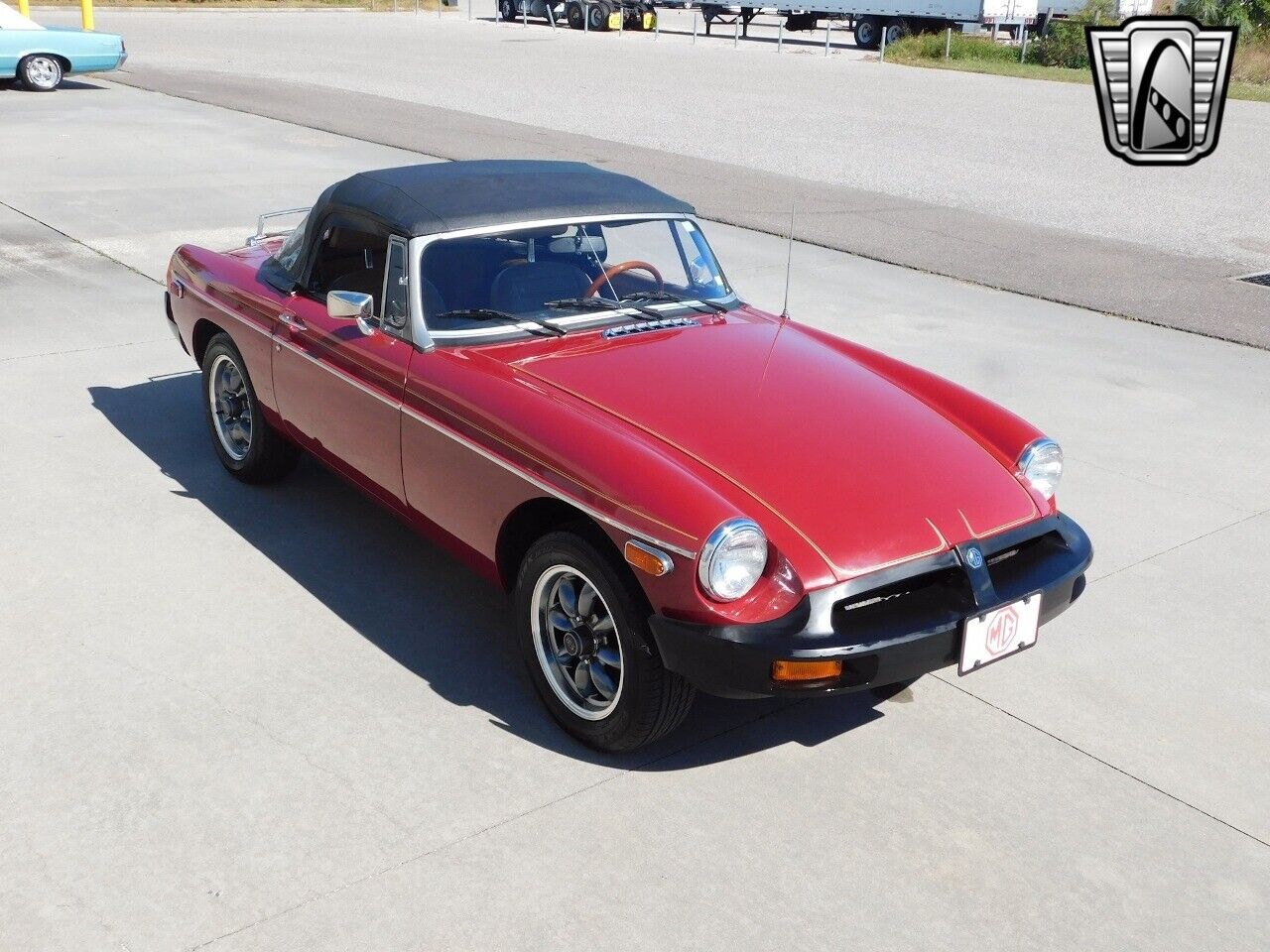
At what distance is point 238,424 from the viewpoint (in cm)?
614

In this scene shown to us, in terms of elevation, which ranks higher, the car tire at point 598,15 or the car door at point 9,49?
the car tire at point 598,15

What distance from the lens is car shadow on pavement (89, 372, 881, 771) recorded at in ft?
13.9

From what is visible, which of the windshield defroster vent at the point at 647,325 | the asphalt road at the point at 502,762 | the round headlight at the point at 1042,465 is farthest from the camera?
the windshield defroster vent at the point at 647,325

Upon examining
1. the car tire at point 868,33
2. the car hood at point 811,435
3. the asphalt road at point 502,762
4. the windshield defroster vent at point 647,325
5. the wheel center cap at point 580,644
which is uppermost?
the car tire at point 868,33

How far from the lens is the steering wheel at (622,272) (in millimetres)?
5023

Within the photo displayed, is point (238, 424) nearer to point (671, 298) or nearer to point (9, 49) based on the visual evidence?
point (671, 298)

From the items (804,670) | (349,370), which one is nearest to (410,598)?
(349,370)

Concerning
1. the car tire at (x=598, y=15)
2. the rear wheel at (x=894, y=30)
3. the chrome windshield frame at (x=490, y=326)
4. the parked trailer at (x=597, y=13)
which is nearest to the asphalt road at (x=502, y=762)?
the chrome windshield frame at (x=490, y=326)

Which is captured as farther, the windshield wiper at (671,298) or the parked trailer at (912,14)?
the parked trailer at (912,14)

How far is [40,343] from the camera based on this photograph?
821 centimetres

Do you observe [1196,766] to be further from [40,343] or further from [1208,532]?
[40,343]

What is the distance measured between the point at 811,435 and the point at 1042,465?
82 cm

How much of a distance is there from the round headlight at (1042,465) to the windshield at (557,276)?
4.92ft

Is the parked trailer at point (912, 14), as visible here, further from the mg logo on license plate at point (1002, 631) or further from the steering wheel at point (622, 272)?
the mg logo on license plate at point (1002, 631)
